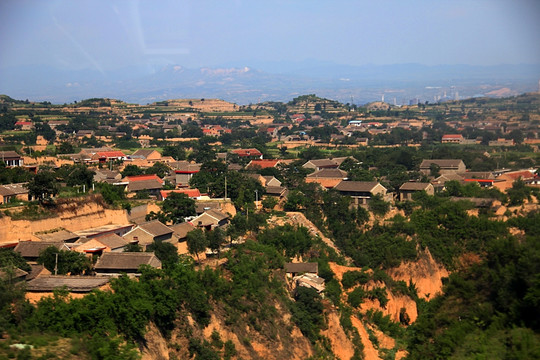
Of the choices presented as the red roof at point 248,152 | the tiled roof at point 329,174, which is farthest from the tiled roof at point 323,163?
the red roof at point 248,152

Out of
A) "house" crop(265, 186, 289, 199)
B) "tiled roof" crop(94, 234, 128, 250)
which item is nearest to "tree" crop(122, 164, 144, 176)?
"house" crop(265, 186, 289, 199)

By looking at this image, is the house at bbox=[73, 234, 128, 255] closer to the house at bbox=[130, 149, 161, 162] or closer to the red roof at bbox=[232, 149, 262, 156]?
the house at bbox=[130, 149, 161, 162]

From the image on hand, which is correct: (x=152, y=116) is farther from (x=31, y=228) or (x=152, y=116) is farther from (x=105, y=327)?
(x=105, y=327)

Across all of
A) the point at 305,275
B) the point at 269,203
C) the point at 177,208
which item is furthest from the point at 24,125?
the point at 305,275

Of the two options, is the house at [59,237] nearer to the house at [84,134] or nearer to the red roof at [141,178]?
the red roof at [141,178]

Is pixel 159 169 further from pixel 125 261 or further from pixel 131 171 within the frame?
pixel 125 261

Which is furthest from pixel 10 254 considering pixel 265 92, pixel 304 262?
pixel 265 92
